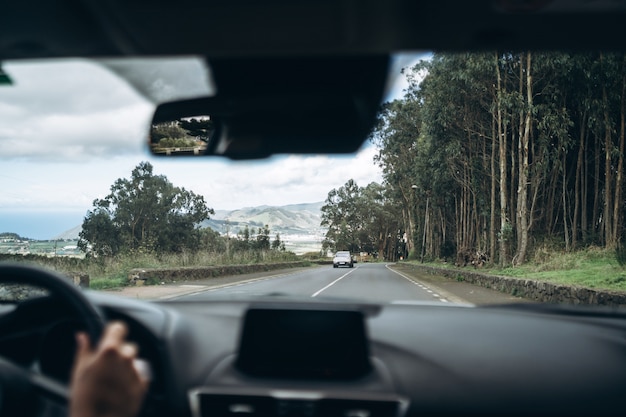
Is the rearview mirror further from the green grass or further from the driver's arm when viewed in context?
the green grass

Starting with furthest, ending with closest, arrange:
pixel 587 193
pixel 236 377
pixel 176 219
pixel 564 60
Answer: pixel 587 193 → pixel 564 60 → pixel 176 219 → pixel 236 377

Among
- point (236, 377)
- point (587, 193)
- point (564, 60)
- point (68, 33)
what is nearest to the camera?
point (68, 33)

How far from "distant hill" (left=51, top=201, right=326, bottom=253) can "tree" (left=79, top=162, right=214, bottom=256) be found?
141 millimetres

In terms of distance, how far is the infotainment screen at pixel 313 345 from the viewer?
285cm

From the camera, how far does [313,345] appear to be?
2.87m

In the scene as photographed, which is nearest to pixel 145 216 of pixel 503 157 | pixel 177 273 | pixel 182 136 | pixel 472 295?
pixel 182 136

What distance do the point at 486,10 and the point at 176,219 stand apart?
10.0ft

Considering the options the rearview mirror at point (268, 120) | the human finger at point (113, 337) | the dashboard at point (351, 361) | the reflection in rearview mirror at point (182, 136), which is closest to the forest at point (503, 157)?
the rearview mirror at point (268, 120)

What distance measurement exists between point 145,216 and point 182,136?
179 cm

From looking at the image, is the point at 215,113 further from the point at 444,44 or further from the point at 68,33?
the point at 444,44

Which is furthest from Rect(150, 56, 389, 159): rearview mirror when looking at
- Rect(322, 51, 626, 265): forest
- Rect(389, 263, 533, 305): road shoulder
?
Rect(389, 263, 533, 305): road shoulder

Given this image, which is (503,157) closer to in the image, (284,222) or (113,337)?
(284,222)

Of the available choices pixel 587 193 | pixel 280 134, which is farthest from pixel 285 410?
pixel 587 193

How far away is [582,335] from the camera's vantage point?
9.87 ft
